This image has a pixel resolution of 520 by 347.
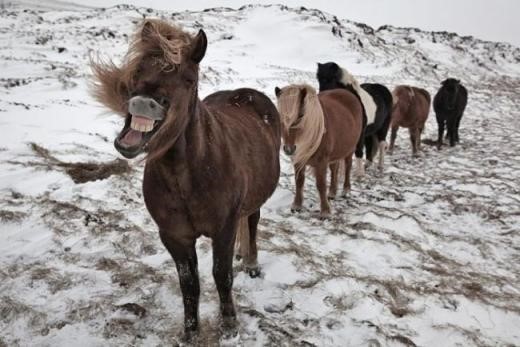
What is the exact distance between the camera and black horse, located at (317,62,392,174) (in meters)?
6.23

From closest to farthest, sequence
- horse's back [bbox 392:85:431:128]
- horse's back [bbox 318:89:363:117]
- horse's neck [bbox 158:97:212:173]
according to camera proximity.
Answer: horse's neck [bbox 158:97:212:173]
horse's back [bbox 318:89:363:117]
horse's back [bbox 392:85:431:128]

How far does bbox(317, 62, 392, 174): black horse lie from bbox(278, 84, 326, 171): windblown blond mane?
1.97 meters

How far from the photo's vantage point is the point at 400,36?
3083 cm

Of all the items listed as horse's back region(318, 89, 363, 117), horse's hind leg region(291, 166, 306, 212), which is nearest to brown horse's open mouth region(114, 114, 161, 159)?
horse's hind leg region(291, 166, 306, 212)

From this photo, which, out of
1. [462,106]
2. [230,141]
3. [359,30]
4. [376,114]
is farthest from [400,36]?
[230,141]

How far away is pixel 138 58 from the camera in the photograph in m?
1.46

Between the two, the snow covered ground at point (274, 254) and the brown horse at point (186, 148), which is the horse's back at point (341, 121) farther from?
the brown horse at point (186, 148)

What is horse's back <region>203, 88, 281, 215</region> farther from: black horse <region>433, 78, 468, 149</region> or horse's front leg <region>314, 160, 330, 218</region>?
black horse <region>433, 78, 468, 149</region>

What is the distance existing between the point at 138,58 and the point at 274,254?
2.44 meters

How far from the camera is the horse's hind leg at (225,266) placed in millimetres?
2131

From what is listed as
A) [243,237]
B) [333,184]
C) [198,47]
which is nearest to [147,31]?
[198,47]

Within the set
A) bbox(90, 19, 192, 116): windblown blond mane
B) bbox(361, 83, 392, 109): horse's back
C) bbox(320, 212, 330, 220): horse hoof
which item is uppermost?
bbox(90, 19, 192, 116): windblown blond mane

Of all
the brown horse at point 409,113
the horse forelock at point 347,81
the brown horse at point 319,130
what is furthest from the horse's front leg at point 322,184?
the brown horse at point 409,113

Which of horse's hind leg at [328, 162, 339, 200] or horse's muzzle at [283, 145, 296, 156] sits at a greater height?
horse's muzzle at [283, 145, 296, 156]
